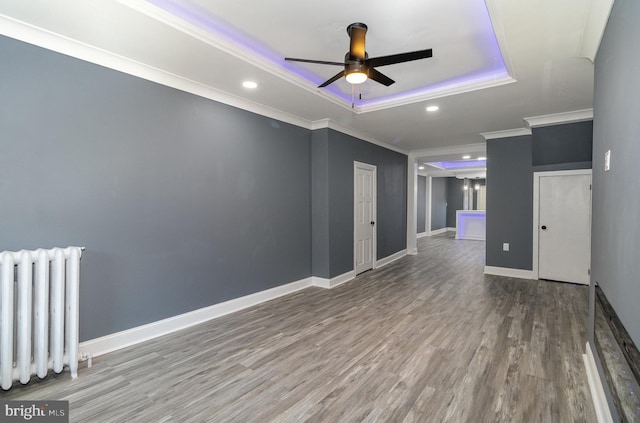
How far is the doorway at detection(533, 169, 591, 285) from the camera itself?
4879mm

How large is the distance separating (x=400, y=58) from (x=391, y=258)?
5267 mm

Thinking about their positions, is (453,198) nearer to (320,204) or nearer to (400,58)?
(320,204)

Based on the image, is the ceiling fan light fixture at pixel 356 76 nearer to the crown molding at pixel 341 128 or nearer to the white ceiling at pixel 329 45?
the white ceiling at pixel 329 45

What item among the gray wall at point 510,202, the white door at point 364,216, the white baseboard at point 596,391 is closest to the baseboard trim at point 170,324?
the white door at point 364,216

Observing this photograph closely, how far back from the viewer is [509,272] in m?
5.55

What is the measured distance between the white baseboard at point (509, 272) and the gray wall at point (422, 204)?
5.70m

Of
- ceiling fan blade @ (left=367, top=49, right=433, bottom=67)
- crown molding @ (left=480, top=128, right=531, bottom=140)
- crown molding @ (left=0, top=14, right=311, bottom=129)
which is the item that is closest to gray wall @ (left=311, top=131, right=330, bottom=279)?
crown molding @ (left=0, top=14, right=311, bottom=129)

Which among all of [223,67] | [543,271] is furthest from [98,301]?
[543,271]

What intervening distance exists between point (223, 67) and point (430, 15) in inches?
73.6

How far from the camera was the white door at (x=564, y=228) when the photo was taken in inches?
192

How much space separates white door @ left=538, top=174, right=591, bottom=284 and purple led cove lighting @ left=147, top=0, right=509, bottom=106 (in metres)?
2.83

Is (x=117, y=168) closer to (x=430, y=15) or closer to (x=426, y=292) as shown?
(x=430, y=15)

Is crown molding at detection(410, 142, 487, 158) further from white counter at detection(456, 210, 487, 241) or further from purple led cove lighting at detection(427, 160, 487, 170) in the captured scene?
white counter at detection(456, 210, 487, 241)

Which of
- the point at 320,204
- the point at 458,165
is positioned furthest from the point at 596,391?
the point at 458,165
